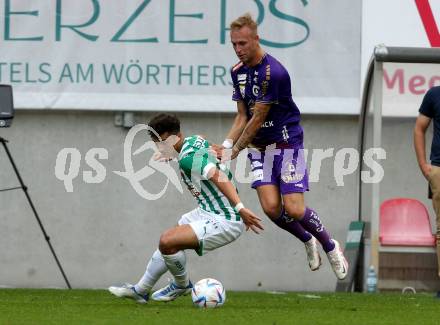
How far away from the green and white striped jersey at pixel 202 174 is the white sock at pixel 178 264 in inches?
17.0

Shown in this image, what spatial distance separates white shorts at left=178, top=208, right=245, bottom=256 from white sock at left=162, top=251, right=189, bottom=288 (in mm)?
159

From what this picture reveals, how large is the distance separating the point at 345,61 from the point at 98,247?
3.62 metres

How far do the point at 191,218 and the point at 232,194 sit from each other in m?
0.90

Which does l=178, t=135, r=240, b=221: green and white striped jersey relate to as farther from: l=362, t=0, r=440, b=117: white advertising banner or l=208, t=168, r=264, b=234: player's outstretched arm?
l=362, t=0, r=440, b=117: white advertising banner

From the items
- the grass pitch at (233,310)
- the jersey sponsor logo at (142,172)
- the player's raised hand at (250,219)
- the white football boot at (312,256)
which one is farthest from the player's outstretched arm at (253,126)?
the jersey sponsor logo at (142,172)

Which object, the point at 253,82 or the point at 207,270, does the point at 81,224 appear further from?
the point at 253,82

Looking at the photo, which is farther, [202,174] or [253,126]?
[253,126]

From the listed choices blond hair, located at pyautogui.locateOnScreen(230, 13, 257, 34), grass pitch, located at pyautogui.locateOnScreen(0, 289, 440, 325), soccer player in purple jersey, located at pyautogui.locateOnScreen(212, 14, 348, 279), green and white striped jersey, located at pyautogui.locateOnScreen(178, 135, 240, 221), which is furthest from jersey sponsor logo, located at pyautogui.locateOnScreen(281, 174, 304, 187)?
blond hair, located at pyautogui.locateOnScreen(230, 13, 257, 34)

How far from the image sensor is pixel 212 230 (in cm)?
916

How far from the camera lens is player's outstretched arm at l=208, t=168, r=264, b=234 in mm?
8320

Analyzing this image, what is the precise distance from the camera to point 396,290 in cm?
1315

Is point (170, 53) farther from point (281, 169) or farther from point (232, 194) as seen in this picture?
point (232, 194)

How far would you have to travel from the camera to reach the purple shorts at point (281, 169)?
10.3 metres

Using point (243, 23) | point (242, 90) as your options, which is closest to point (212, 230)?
point (242, 90)
